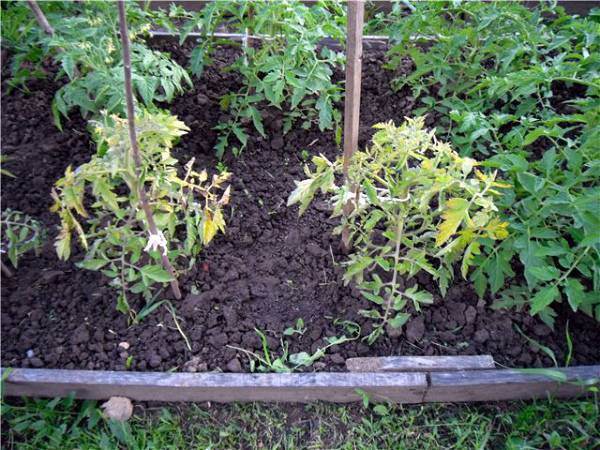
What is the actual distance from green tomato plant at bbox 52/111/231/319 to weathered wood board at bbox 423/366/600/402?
3.55 ft

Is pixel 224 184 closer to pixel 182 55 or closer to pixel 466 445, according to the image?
pixel 182 55

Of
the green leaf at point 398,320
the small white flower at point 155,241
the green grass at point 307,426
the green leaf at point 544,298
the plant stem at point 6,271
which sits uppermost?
the small white flower at point 155,241

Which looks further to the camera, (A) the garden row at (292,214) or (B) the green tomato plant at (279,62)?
(B) the green tomato plant at (279,62)

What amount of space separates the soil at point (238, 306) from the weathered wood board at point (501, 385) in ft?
0.36

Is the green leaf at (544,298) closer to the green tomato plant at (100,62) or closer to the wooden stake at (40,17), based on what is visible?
the green tomato plant at (100,62)

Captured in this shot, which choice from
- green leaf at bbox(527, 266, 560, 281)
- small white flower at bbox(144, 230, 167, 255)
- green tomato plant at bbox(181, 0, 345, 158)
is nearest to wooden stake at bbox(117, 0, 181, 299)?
small white flower at bbox(144, 230, 167, 255)

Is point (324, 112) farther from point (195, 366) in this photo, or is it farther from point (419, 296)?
point (195, 366)

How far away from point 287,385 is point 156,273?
698 mm

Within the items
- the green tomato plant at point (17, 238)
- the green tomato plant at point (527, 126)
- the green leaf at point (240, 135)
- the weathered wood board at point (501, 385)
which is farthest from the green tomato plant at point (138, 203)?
the green tomato plant at point (527, 126)

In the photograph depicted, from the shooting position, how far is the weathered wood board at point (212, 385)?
6.61 ft

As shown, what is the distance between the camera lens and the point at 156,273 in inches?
84.2

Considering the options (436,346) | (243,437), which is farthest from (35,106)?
(436,346)

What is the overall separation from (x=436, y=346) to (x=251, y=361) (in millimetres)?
781

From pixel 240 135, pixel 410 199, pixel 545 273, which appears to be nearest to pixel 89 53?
pixel 240 135
